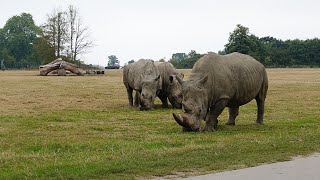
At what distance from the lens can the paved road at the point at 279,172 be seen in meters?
9.01

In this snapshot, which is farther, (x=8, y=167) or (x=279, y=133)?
(x=279, y=133)

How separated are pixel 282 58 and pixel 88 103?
108m

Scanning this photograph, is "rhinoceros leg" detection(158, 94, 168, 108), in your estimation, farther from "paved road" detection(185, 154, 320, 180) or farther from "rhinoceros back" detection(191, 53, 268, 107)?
"paved road" detection(185, 154, 320, 180)

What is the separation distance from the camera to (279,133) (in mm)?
14242

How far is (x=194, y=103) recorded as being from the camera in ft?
47.2

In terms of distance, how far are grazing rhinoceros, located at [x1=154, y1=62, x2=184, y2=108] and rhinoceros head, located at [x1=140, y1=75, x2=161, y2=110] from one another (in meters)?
1.08

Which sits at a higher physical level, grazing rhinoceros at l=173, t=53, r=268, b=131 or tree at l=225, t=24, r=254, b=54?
tree at l=225, t=24, r=254, b=54

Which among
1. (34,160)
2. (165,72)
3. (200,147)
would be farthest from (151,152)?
(165,72)

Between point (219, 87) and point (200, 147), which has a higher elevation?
point (219, 87)

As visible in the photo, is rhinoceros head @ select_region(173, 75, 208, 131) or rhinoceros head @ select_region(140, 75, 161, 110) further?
rhinoceros head @ select_region(140, 75, 161, 110)

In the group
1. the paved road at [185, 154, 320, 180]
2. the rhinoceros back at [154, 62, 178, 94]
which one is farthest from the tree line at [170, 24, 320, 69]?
the paved road at [185, 154, 320, 180]

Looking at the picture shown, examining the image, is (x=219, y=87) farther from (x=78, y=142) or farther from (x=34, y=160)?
(x=34, y=160)

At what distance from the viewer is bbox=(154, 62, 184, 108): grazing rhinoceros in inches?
922

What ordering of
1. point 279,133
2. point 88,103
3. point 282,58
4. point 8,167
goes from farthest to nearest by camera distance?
point 282,58
point 88,103
point 279,133
point 8,167
